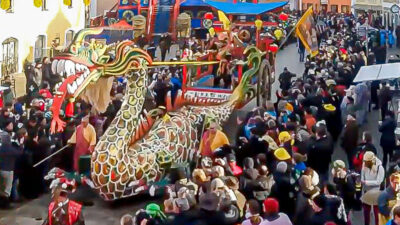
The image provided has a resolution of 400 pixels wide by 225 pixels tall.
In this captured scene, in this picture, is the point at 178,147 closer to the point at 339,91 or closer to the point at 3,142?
the point at 3,142

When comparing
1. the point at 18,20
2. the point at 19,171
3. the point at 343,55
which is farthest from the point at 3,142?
the point at 18,20

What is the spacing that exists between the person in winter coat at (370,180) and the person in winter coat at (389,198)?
0.79m

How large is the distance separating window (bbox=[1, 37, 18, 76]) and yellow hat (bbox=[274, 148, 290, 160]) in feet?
57.4

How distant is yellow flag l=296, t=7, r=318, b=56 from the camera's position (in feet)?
74.6

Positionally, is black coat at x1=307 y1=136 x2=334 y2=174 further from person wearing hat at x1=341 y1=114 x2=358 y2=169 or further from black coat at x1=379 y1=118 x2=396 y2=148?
black coat at x1=379 y1=118 x2=396 y2=148

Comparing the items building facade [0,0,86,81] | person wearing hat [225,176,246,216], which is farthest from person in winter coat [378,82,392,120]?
building facade [0,0,86,81]

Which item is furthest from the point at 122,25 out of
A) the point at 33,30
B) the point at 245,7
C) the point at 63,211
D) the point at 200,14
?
the point at 63,211

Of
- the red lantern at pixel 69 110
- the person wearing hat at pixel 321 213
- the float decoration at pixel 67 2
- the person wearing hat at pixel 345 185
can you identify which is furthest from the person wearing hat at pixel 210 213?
the float decoration at pixel 67 2

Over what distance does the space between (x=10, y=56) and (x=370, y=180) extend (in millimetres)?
19463

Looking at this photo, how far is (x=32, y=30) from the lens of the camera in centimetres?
3038

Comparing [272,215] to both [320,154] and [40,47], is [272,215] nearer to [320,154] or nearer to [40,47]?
[320,154]

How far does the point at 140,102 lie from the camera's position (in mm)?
14156

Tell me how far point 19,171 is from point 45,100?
381 cm

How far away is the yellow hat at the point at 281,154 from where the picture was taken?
11.6 metres
